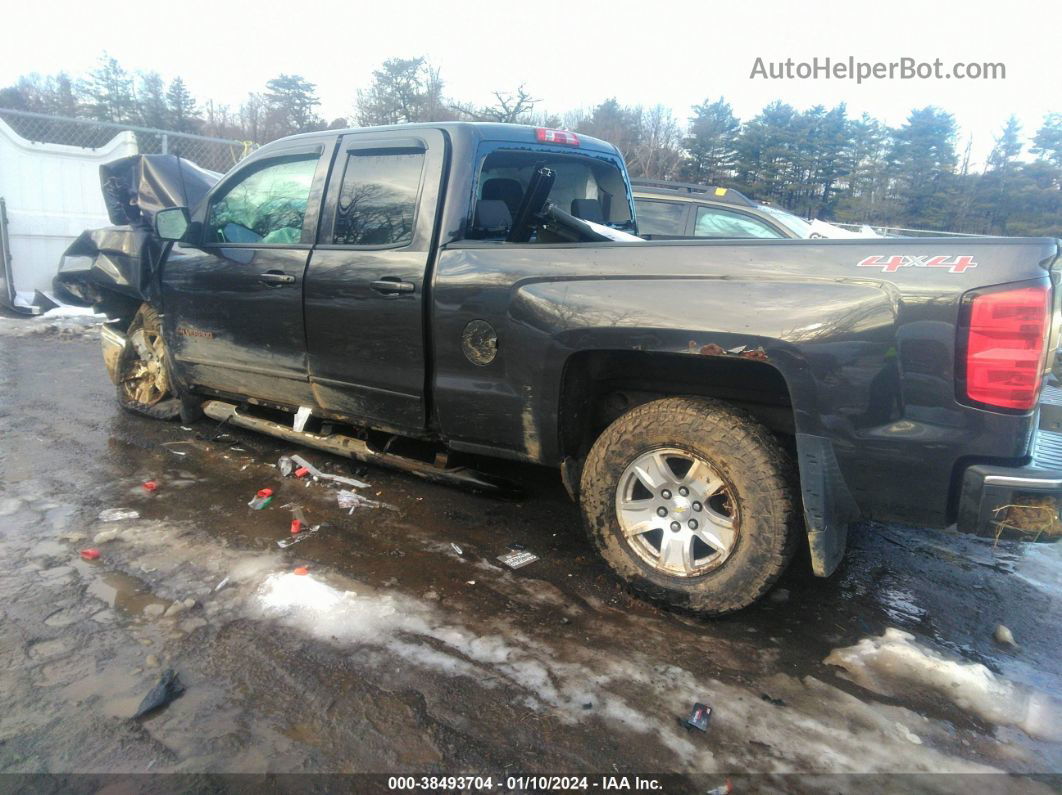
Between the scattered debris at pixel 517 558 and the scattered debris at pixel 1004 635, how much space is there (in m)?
1.99

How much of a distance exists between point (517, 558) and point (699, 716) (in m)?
1.27

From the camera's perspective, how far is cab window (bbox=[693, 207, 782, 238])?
6.95 m

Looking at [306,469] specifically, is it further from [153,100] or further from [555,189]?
[153,100]

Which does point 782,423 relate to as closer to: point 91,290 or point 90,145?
point 91,290

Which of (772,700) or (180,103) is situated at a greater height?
(180,103)

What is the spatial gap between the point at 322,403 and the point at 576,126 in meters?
38.0

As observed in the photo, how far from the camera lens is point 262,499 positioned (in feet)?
12.8

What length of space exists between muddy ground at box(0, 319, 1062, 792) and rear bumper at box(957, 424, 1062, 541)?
26.1 inches

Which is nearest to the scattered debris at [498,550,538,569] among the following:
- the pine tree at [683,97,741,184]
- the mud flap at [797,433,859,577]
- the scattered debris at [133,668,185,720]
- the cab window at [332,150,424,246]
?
the mud flap at [797,433,859,577]

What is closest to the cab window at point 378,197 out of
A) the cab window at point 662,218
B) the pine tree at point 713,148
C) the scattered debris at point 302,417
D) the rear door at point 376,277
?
the rear door at point 376,277

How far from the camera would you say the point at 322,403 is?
155 inches

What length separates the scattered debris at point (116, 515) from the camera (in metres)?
3.59

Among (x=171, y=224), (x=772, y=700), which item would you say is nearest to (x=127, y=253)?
(x=171, y=224)

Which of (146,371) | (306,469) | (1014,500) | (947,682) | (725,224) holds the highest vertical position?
(725,224)
